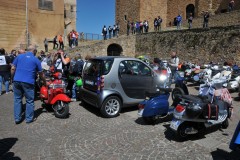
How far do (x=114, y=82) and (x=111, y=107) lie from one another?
0.65m

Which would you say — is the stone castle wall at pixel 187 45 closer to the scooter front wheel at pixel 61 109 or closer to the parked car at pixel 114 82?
the parked car at pixel 114 82

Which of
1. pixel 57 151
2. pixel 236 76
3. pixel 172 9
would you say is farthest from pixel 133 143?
pixel 172 9

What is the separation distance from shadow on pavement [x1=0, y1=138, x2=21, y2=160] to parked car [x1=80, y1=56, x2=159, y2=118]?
2206mm

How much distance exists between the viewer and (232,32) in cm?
1700

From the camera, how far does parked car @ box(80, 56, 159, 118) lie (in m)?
6.32

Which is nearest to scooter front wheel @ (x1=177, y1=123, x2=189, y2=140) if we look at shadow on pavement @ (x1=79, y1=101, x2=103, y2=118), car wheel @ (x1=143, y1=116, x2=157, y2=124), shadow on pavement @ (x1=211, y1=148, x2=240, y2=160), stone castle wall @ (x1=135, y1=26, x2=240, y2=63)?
shadow on pavement @ (x1=211, y1=148, x2=240, y2=160)

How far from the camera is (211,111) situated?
189 inches

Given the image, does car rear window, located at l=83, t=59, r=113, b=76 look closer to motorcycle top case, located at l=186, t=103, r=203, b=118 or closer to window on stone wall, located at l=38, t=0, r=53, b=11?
motorcycle top case, located at l=186, t=103, r=203, b=118

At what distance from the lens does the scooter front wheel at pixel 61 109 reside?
20.9 feet

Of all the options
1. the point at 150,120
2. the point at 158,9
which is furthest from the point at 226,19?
the point at 150,120

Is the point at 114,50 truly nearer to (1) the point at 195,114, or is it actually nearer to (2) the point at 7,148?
(1) the point at 195,114

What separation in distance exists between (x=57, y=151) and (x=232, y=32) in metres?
15.9

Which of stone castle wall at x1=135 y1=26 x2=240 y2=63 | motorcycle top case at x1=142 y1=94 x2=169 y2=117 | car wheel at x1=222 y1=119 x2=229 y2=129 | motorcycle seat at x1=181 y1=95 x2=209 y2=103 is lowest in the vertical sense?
car wheel at x1=222 y1=119 x2=229 y2=129

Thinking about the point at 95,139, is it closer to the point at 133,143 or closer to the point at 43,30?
the point at 133,143
